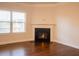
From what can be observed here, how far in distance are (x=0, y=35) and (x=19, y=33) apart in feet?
1.91

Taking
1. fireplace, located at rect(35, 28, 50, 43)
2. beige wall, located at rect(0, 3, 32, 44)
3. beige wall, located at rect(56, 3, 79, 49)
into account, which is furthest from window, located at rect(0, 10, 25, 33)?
beige wall, located at rect(56, 3, 79, 49)

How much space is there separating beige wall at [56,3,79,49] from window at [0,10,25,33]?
0.92 metres

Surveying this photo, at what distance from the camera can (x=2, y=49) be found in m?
3.45

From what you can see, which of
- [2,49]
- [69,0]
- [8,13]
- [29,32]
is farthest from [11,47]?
[69,0]

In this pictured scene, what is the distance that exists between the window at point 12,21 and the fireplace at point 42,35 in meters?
0.48

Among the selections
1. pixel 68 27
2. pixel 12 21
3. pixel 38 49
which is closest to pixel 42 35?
pixel 38 49

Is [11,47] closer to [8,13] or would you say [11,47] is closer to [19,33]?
[19,33]

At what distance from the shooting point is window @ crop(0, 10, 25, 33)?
325cm

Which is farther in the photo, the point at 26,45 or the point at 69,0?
the point at 26,45

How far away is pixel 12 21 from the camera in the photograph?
11.1 feet

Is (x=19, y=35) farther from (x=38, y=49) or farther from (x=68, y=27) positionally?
(x=68, y=27)

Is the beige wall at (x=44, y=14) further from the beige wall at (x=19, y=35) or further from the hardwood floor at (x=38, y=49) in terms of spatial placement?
the hardwood floor at (x=38, y=49)

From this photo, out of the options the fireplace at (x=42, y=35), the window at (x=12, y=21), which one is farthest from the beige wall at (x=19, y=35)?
the fireplace at (x=42, y=35)

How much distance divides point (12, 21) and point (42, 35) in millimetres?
1014
